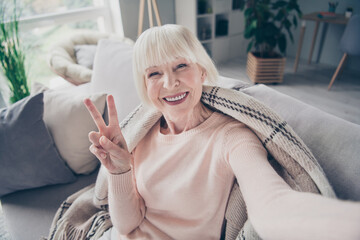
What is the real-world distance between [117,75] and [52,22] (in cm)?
227

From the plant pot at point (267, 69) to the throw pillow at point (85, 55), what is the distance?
6.81 ft

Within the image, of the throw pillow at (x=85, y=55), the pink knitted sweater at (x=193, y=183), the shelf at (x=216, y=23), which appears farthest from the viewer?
the shelf at (x=216, y=23)

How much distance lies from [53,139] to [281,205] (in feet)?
3.90

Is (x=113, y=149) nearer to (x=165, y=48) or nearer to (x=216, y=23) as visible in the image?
(x=165, y=48)

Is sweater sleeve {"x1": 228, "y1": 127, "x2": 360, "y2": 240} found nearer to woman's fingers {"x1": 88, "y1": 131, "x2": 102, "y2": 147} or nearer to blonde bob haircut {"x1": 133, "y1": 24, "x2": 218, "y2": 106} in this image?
blonde bob haircut {"x1": 133, "y1": 24, "x2": 218, "y2": 106}

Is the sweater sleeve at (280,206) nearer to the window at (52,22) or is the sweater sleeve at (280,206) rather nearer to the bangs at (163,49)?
the bangs at (163,49)

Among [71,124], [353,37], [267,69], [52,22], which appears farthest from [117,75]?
[353,37]

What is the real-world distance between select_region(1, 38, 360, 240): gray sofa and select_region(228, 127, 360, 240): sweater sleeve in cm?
18

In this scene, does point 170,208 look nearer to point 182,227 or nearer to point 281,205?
point 182,227

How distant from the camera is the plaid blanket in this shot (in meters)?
0.65

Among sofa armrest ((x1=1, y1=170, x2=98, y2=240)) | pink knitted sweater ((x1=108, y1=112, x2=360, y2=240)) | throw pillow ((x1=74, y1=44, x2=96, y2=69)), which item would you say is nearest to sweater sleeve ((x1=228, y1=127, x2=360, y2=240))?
pink knitted sweater ((x1=108, y1=112, x2=360, y2=240))

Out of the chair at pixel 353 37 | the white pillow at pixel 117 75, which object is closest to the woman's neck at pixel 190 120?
the white pillow at pixel 117 75

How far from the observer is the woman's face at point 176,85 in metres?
0.78

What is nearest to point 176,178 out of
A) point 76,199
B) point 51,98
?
point 76,199
